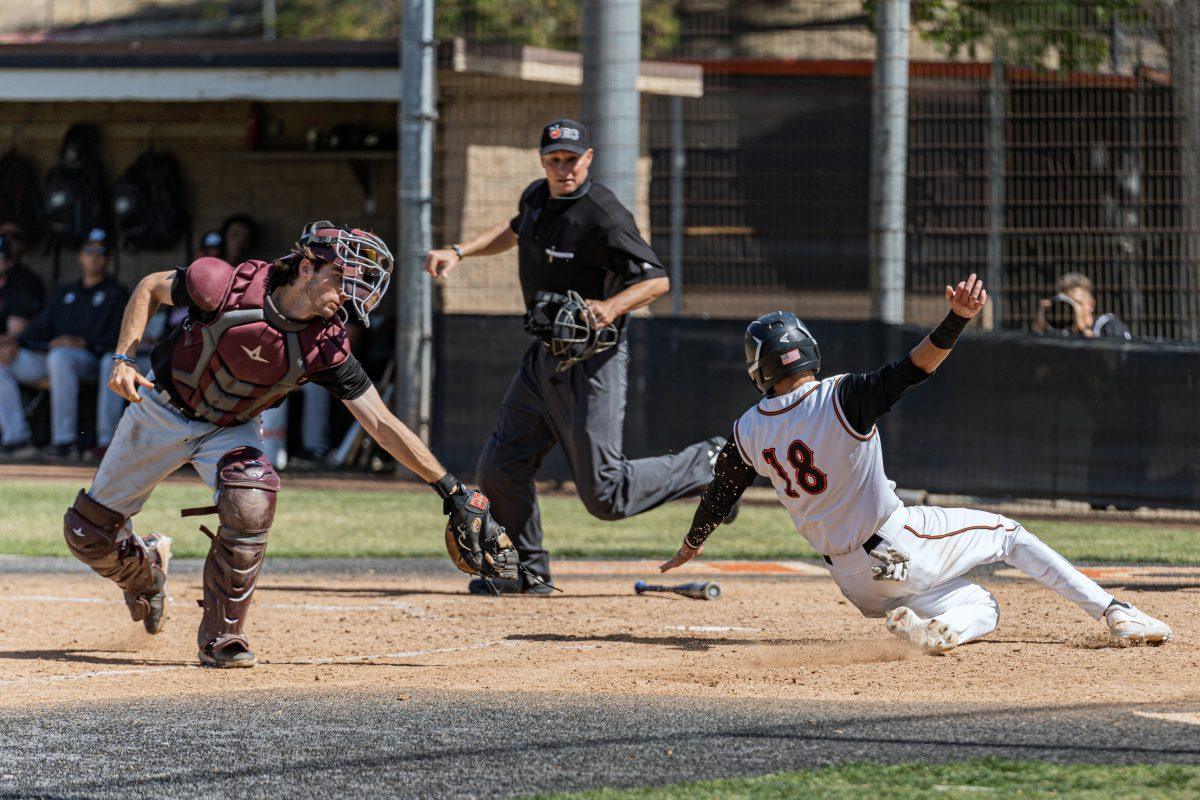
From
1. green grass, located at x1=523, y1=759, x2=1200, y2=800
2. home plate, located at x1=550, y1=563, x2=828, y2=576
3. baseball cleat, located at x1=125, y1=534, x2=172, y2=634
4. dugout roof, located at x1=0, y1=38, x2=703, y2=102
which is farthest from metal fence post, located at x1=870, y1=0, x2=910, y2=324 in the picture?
green grass, located at x1=523, y1=759, x2=1200, y2=800

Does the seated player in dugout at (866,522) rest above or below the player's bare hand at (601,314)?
below

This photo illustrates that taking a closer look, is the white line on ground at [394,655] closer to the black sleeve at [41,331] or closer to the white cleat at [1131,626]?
the white cleat at [1131,626]

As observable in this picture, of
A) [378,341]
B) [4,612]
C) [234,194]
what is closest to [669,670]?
[4,612]

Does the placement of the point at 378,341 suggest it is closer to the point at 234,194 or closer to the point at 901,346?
the point at 234,194

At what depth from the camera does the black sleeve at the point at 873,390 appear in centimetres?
549

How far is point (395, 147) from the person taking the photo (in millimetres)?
16062

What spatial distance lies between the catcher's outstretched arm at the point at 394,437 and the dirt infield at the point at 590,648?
74 centimetres

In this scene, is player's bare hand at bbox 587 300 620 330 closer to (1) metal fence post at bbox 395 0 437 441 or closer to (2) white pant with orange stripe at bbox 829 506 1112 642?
(2) white pant with orange stripe at bbox 829 506 1112 642

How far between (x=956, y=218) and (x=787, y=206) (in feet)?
4.38

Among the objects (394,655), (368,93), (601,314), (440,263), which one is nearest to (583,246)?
(601,314)

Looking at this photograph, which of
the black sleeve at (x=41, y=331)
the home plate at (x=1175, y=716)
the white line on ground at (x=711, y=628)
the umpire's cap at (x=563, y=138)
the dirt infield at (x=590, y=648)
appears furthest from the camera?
the black sleeve at (x=41, y=331)

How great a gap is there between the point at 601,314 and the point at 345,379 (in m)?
1.52

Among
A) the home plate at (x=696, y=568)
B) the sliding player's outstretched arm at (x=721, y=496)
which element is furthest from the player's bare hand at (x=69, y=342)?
the sliding player's outstretched arm at (x=721, y=496)

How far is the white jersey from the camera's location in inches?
227
